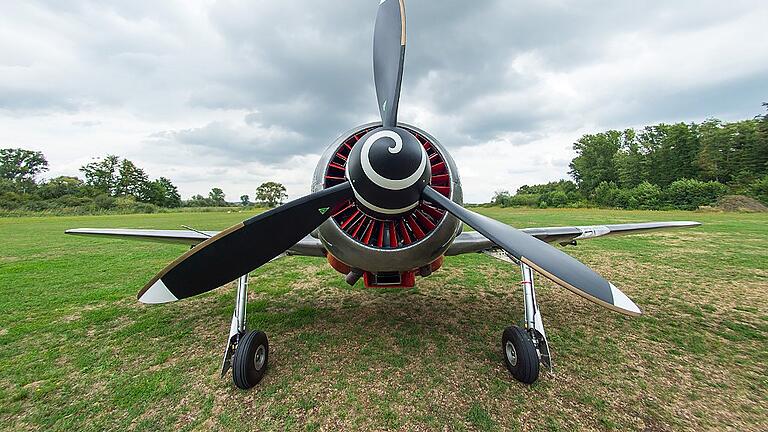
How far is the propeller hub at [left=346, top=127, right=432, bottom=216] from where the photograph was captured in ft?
7.38

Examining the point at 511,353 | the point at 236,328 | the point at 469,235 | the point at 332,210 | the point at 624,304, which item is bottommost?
the point at 511,353

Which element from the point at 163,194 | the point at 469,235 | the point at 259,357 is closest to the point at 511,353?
the point at 469,235

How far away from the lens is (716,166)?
124ft

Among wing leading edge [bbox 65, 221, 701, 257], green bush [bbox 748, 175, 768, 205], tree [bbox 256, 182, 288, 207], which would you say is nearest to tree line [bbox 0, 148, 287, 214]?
tree [bbox 256, 182, 288, 207]

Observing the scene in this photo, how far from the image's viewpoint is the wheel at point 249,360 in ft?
9.02

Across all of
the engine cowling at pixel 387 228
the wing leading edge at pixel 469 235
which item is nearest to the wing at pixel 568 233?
the wing leading edge at pixel 469 235

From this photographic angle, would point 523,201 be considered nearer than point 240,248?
No

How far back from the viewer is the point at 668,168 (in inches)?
1698

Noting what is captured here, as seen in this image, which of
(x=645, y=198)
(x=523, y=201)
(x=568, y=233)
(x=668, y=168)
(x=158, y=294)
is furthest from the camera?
(x=523, y=201)

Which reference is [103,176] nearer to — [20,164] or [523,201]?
[20,164]

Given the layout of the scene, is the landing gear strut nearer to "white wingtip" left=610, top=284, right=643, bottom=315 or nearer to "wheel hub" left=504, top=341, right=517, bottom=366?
"wheel hub" left=504, top=341, right=517, bottom=366

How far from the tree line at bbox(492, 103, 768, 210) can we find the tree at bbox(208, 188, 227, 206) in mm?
72783

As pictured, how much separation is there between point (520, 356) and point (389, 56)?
123 inches

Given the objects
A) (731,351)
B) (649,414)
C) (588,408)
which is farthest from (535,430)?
(731,351)
